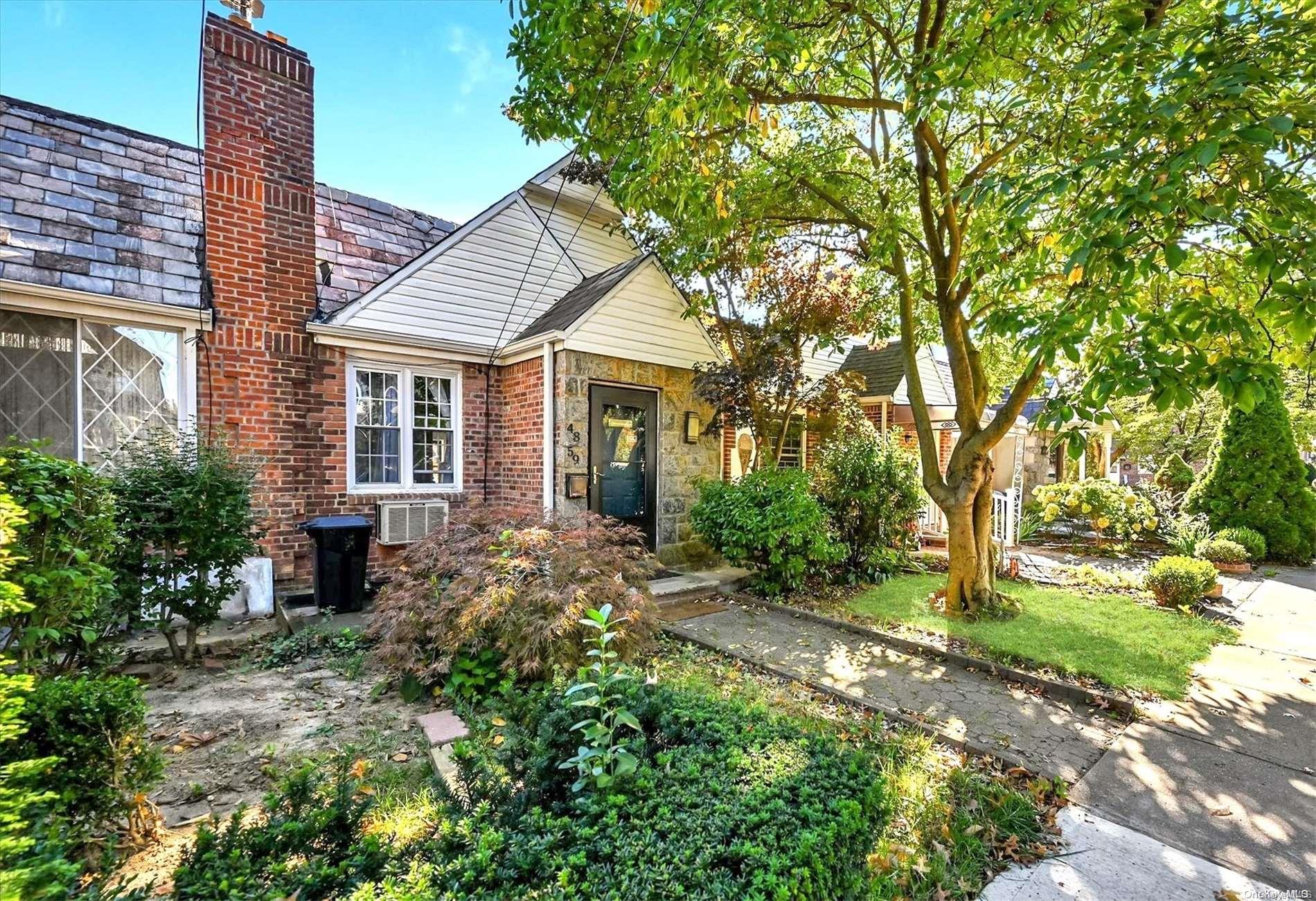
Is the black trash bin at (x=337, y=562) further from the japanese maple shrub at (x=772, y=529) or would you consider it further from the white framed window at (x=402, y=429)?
the japanese maple shrub at (x=772, y=529)

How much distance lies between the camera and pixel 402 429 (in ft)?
23.8

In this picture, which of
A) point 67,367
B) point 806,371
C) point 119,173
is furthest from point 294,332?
point 806,371

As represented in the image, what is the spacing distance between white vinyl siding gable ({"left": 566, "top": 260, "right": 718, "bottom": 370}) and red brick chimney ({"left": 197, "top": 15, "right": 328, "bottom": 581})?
332 centimetres

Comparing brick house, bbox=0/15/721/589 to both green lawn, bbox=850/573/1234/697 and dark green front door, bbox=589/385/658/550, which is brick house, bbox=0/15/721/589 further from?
green lawn, bbox=850/573/1234/697

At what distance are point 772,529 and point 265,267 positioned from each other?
6.84 meters

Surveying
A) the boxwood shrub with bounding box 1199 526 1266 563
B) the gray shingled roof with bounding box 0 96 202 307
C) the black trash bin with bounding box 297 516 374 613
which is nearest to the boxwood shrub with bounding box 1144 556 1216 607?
the boxwood shrub with bounding box 1199 526 1266 563

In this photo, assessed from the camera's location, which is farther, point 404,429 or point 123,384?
point 404,429

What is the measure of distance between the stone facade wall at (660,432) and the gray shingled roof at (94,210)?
4.14m

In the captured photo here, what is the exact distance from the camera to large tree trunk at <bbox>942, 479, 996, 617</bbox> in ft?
19.4

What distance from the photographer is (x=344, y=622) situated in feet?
18.3

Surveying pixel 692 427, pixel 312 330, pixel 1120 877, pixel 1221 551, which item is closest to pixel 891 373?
pixel 1221 551

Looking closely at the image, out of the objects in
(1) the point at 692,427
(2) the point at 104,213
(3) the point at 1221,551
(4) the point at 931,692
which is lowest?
(4) the point at 931,692

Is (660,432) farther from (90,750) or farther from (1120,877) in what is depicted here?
(90,750)

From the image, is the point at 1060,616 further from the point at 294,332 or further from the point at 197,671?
the point at 294,332
